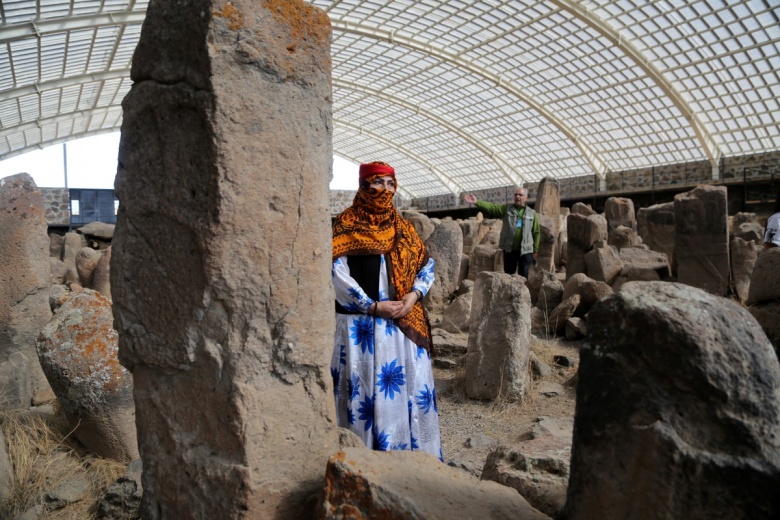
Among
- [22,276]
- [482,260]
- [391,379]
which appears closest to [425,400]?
[391,379]

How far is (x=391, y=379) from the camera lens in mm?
3473

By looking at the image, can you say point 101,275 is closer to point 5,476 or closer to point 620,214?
point 5,476

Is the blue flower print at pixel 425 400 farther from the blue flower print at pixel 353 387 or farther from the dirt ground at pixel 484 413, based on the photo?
the dirt ground at pixel 484 413

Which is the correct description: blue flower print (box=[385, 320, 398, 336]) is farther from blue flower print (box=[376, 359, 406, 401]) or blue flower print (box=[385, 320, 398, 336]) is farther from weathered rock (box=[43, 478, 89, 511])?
weathered rock (box=[43, 478, 89, 511])

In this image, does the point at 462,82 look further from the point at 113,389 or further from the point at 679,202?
the point at 113,389

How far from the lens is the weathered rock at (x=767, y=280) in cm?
543

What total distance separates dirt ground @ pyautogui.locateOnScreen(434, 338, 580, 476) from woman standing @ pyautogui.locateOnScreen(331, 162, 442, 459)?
1.03m

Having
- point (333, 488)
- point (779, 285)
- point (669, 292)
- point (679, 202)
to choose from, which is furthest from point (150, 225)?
point (679, 202)

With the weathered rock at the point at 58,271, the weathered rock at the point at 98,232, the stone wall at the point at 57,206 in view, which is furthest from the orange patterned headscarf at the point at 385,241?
the stone wall at the point at 57,206

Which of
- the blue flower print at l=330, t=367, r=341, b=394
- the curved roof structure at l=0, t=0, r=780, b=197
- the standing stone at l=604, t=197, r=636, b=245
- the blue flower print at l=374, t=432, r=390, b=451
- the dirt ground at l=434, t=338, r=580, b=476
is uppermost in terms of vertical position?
the curved roof structure at l=0, t=0, r=780, b=197

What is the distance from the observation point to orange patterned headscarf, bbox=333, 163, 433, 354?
11.4 feet

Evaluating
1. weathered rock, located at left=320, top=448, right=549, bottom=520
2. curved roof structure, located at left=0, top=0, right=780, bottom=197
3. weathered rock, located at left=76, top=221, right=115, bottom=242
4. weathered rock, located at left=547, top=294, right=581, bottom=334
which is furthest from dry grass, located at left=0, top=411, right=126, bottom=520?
weathered rock, located at left=76, top=221, right=115, bottom=242

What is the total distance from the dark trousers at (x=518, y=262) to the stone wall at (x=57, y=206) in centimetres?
2497

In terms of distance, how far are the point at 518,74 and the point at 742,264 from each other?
23614mm
